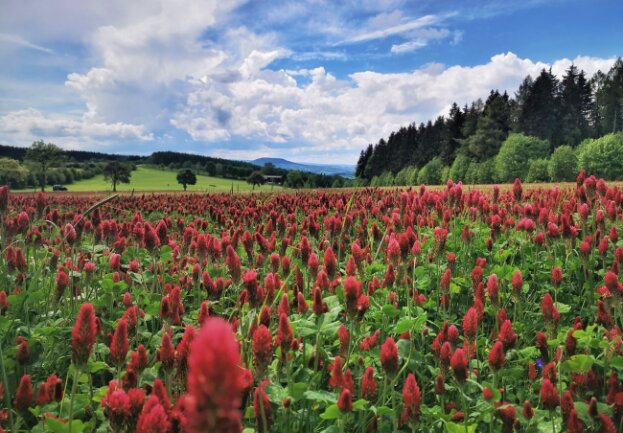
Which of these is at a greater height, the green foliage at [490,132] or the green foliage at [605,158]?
the green foliage at [490,132]

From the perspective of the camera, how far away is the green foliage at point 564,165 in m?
73.9

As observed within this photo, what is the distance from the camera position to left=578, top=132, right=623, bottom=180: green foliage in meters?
71.7

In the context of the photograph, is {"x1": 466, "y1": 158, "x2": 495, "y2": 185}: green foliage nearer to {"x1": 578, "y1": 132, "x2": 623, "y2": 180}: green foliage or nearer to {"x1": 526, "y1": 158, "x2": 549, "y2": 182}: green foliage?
{"x1": 526, "y1": 158, "x2": 549, "y2": 182}: green foliage

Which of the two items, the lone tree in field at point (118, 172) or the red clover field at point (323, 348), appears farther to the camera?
the lone tree in field at point (118, 172)

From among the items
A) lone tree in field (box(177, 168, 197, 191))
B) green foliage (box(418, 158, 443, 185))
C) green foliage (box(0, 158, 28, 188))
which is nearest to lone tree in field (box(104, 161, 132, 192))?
lone tree in field (box(177, 168, 197, 191))

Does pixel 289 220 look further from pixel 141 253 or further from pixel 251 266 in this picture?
pixel 251 266

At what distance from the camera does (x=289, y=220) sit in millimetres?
8250

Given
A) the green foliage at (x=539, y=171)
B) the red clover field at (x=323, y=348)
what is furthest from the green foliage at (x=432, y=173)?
the red clover field at (x=323, y=348)

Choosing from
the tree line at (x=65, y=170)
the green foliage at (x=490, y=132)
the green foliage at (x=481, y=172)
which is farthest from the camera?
the tree line at (x=65, y=170)

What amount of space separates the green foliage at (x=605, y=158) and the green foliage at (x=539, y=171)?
509 cm

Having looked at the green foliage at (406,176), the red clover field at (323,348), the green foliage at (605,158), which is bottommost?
the red clover field at (323,348)

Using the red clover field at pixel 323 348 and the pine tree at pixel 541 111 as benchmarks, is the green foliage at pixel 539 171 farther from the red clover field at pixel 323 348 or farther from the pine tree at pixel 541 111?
the red clover field at pixel 323 348

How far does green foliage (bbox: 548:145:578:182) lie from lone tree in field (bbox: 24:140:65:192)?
117711 mm

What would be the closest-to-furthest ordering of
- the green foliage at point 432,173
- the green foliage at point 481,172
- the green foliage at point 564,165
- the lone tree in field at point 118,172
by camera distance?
1. the green foliage at point 564,165
2. the green foliage at point 481,172
3. the green foliage at point 432,173
4. the lone tree in field at point 118,172
